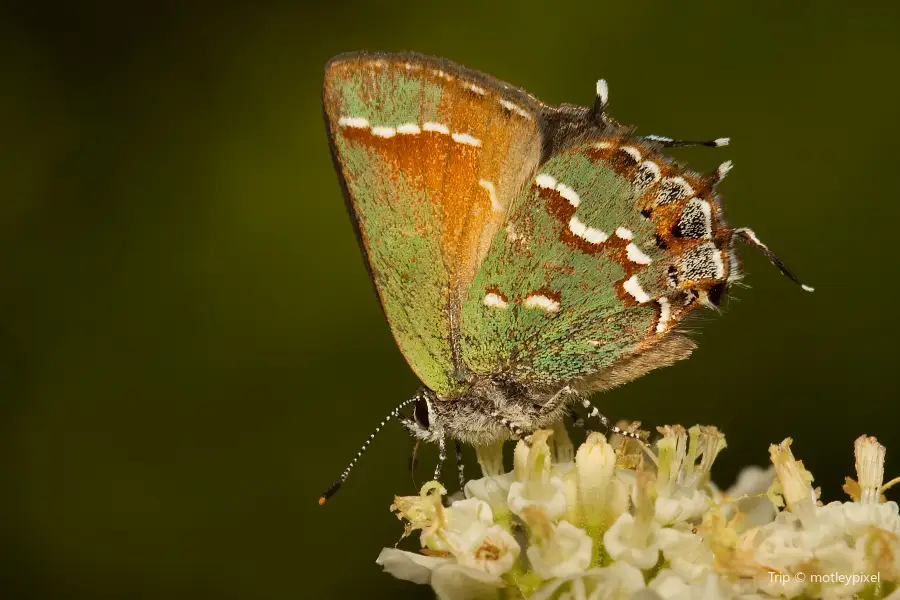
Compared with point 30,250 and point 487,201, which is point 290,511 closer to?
point 30,250

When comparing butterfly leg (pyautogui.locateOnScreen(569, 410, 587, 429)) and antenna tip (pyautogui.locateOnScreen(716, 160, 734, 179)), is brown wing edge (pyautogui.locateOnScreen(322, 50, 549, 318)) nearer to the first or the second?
antenna tip (pyautogui.locateOnScreen(716, 160, 734, 179))

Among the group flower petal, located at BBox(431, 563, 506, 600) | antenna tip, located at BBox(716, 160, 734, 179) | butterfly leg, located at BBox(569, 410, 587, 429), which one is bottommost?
flower petal, located at BBox(431, 563, 506, 600)

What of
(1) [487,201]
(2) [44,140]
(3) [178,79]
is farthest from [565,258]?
(2) [44,140]

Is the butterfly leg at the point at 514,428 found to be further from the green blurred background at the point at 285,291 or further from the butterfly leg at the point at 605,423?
the green blurred background at the point at 285,291

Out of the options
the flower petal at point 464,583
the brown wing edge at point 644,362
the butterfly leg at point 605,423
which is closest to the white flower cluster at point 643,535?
the flower petal at point 464,583

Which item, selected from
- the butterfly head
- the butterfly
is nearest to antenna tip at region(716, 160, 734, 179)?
the butterfly

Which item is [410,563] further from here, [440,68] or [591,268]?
[440,68]
